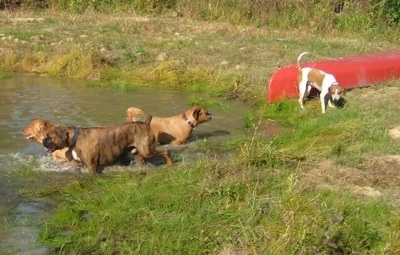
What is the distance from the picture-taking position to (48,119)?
12.9 m

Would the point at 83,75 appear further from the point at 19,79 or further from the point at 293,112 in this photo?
the point at 293,112

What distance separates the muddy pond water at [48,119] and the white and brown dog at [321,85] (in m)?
1.27

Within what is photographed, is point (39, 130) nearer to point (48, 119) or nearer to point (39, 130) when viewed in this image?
point (39, 130)

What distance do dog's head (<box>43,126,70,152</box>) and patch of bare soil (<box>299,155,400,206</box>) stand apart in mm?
3286

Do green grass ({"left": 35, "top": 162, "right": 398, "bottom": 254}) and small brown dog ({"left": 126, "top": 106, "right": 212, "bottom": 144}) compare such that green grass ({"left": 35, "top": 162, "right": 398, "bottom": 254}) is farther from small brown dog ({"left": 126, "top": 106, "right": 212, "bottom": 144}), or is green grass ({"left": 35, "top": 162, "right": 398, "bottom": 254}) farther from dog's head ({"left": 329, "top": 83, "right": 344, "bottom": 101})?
dog's head ({"left": 329, "top": 83, "right": 344, "bottom": 101})

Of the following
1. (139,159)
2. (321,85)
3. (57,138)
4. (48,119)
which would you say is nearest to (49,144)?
(57,138)

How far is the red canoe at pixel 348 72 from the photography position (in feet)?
47.3

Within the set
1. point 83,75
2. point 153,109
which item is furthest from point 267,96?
point 83,75

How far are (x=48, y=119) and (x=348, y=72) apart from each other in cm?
643

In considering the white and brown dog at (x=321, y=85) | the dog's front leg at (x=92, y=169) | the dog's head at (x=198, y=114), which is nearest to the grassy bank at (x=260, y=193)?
the dog's front leg at (x=92, y=169)

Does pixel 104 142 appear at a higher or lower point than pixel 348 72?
lower

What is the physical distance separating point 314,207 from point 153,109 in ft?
25.4

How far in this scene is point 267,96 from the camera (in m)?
14.6

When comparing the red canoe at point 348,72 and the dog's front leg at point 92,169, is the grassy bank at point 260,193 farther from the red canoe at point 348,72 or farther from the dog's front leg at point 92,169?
the red canoe at point 348,72
